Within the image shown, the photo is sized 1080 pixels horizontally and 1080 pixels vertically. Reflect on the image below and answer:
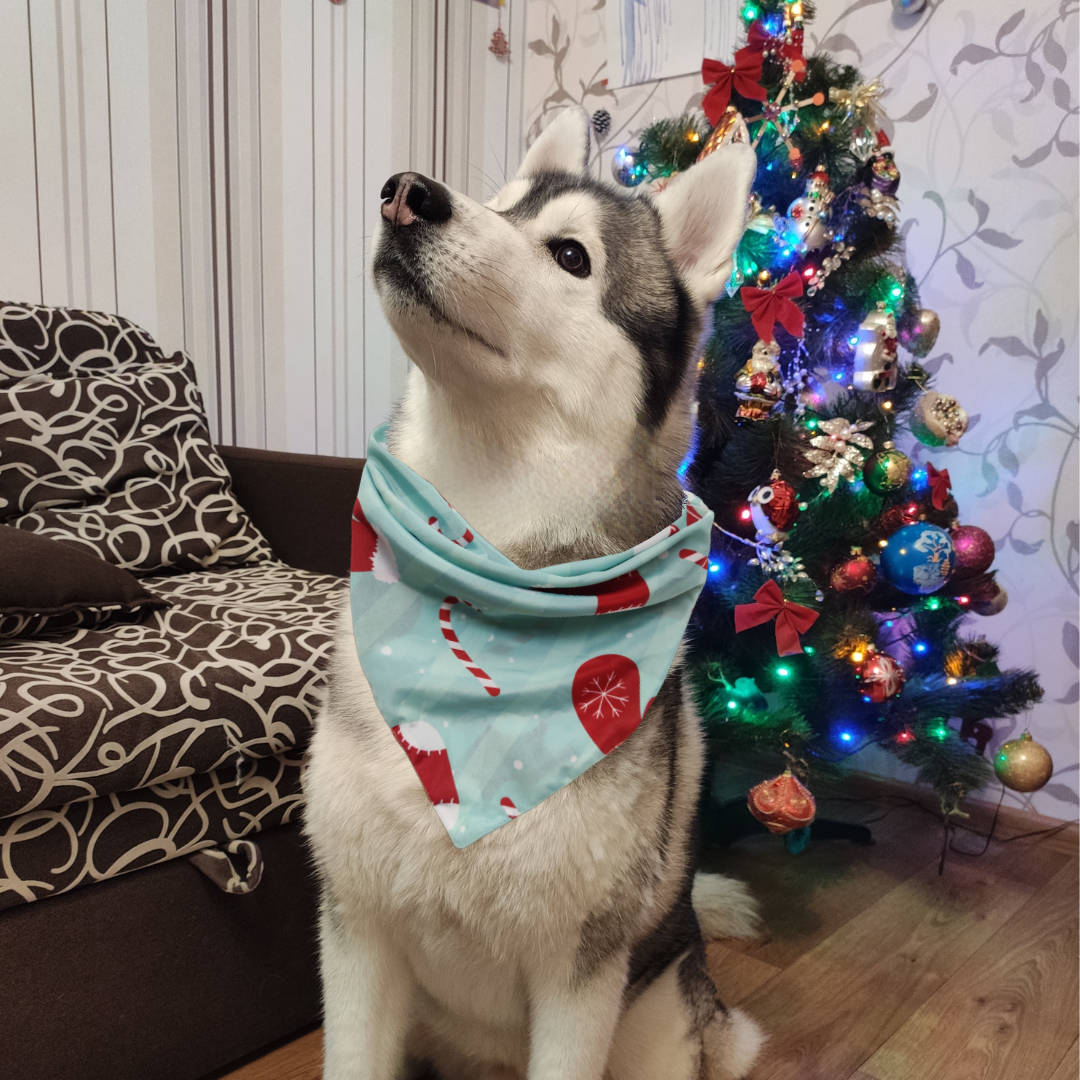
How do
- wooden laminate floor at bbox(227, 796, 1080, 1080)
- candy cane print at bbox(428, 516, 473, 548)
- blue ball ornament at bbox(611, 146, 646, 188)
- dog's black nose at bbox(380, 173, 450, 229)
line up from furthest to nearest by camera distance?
1. blue ball ornament at bbox(611, 146, 646, 188)
2. wooden laminate floor at bbox(227, 796, 1080, 1080)
3. candy cane print at bbox(428, 516, 473, 548)
4. dog's black nose at bbox(380, 173, 450, 229)

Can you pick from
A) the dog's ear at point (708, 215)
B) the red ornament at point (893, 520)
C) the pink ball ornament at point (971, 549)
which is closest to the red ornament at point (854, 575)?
the red ornament at point (893, 520)

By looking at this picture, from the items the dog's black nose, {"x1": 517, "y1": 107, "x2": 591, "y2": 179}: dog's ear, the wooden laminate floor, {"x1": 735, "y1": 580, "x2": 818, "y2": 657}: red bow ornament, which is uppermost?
{"x1": 517, "y1": 107, "x2": 591, "y2": 179}: dog's ear

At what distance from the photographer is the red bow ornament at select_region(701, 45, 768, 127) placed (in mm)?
1667

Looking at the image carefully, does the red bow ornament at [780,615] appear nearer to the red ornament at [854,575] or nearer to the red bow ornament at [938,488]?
the red ornament at [854,575]

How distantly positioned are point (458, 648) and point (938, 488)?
1353 millimetres

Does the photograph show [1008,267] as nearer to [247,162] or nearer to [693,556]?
[693,556]

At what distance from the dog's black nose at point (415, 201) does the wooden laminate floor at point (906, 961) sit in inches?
47.8

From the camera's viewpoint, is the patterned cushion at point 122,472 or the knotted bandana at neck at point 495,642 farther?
the patterned cushion at point 122,472

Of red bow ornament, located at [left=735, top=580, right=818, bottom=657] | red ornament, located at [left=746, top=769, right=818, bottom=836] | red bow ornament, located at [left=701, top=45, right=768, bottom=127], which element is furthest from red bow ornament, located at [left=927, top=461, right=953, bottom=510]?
red bow ornament, located at [left=701, top=45, right=768, bottom=127]

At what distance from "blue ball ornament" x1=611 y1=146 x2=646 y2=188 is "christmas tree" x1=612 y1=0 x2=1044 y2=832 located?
0.09 ft

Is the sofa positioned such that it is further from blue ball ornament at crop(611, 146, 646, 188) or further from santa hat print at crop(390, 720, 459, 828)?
blue ball ornament at crop(611, 146, 646, 188)

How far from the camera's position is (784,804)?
1.66 m

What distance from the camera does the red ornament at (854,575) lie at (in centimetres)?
173

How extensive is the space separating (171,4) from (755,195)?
1.68 metres
